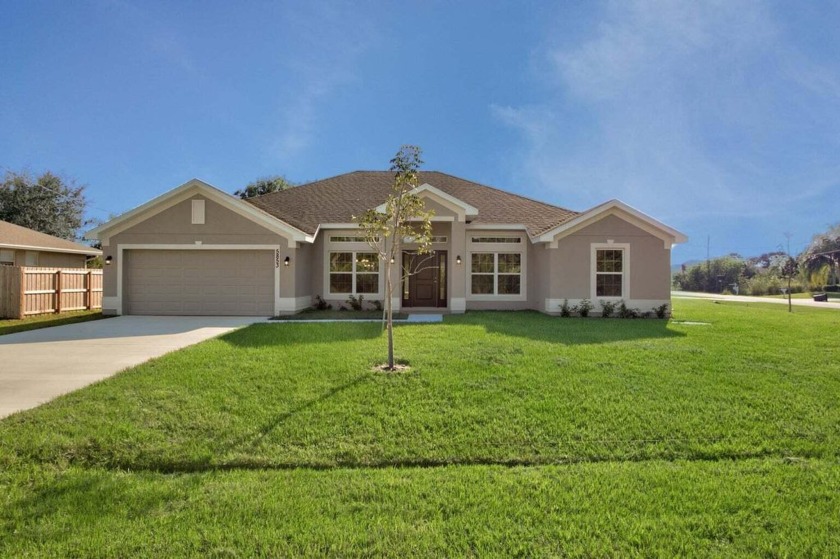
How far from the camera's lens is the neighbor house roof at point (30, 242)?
18656 millimetres

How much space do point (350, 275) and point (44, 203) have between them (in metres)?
31.8

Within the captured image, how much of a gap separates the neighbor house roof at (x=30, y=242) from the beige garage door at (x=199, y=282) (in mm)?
8684

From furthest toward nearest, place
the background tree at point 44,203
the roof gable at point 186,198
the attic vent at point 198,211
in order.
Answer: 1. the background tree at point 44,203
2. the attic vent at point 198,211
3. the roof gable at point 186,198

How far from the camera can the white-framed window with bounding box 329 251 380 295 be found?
1588 centimetres

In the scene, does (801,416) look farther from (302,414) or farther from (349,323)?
(349,323)

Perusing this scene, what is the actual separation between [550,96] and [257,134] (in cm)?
1509

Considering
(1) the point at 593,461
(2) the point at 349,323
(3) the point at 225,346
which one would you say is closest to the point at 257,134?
(2) the point at 349,323

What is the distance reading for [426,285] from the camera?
15805mm

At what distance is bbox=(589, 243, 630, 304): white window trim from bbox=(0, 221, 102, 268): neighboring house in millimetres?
22855

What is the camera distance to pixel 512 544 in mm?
3033

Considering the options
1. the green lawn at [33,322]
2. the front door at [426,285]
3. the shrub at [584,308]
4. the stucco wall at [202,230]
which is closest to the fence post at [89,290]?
the green lawn at [33,322]

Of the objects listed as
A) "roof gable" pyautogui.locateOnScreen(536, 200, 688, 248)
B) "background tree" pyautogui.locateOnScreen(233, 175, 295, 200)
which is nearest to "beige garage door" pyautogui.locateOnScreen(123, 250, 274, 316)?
"roof gable" pyautogui.locateOnScreen(536, 200, 688, 248)

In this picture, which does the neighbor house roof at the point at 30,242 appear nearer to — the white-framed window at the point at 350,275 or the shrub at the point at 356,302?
the white-framed window at the point at 350,275

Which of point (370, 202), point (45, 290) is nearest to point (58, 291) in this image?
point (45, 290)
